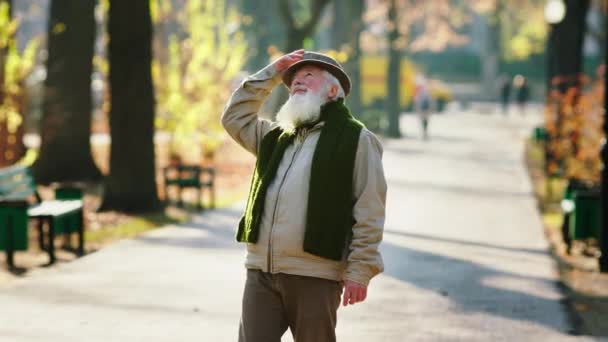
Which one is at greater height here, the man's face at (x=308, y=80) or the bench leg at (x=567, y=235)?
the man's face at (x=308, y=80)

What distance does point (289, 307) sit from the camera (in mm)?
5477

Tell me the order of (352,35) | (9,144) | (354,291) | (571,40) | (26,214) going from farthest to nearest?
(352,35) → (571,40) → (9,144) → (26,214) → (354,291)

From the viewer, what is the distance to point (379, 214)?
5.46 m

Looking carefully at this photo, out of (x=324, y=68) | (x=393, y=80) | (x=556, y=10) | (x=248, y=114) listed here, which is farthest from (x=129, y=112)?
(x=393, y=80)

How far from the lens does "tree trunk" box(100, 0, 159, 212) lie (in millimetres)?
16875

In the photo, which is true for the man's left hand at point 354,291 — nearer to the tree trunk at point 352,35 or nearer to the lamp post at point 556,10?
the lamp post at point 556,10

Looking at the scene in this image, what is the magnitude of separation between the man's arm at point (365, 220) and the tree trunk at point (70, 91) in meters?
15.9

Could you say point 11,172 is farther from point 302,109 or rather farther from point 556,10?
point 556,10

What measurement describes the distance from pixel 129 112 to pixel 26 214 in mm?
5116

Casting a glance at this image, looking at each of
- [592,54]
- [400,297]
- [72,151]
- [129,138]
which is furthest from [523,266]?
[592,54]

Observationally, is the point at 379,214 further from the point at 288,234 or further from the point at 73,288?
the point at 73,288

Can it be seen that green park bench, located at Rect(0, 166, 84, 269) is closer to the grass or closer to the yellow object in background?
the grass

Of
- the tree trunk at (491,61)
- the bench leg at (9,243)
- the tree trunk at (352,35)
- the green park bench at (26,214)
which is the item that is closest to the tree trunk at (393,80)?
the tree trunk at (352,35)

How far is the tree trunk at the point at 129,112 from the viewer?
1688 centimetres
